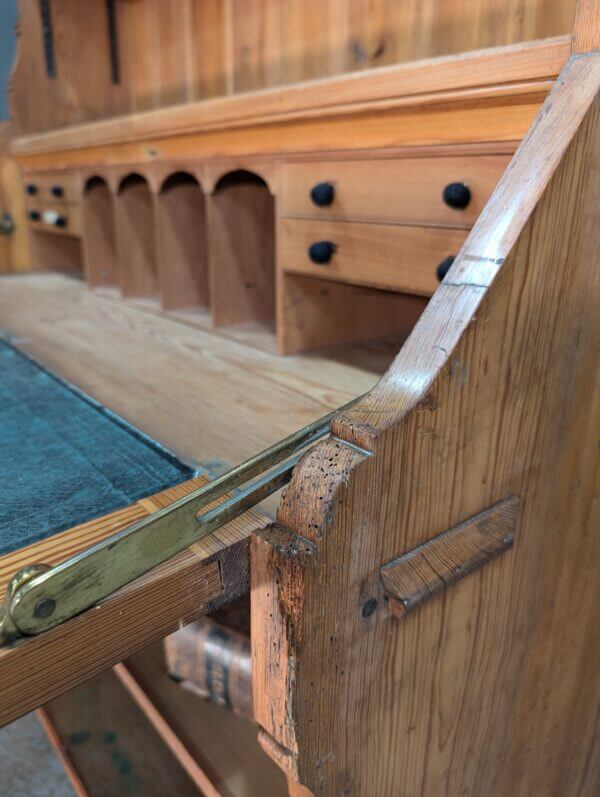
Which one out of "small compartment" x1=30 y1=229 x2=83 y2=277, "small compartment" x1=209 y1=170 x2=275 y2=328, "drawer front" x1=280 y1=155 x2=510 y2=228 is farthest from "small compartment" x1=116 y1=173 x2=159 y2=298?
"drawer front" x1=280 y1=155 x2=510 y2=228

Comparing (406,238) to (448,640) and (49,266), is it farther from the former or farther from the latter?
(49,266)

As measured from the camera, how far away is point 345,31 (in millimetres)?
1495

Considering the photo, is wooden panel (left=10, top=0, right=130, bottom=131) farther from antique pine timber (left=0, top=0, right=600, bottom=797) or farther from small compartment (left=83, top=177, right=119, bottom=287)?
antique pine timber (left=0, top=0, right=600, bottom=797)

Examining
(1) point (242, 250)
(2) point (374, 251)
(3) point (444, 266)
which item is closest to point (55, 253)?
(1) point (242, 250)

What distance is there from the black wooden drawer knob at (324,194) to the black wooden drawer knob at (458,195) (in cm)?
23

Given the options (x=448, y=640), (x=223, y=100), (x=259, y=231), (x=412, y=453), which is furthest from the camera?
(x=259, y=231)

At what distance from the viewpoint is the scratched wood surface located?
0.48 metres

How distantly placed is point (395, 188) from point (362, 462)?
582 mm

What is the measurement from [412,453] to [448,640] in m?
0.25

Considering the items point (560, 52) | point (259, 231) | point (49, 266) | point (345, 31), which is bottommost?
point (49, 266)

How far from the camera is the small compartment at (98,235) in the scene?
1.82 m

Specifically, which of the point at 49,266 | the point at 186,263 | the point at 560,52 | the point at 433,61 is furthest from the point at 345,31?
the point at 49,266

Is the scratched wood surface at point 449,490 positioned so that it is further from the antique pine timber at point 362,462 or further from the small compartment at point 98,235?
the small compartment at point 98,235

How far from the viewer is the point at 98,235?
185cm
